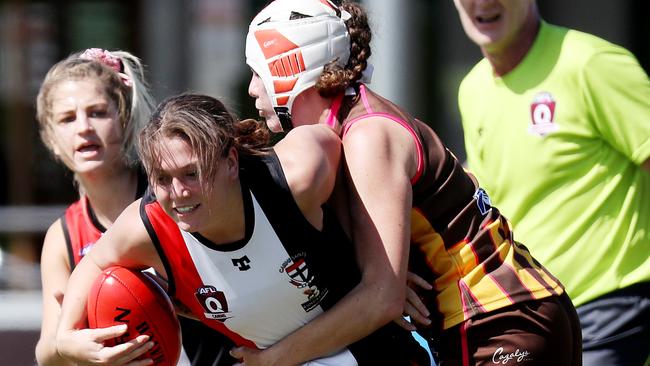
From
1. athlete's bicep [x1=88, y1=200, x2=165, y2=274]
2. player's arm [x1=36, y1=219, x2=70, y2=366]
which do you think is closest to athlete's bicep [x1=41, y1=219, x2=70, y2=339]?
player's arm [x1=36, y1=219, x2=70, y2=366]

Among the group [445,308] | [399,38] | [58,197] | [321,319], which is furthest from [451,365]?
[58,197]

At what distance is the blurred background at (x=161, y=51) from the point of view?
1079 cm

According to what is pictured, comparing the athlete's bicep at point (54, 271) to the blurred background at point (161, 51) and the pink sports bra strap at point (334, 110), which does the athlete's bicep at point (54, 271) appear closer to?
the pink sports bra strap at point (334, 110)

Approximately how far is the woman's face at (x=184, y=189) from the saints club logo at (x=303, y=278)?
0.26 meters

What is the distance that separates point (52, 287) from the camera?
4156mm

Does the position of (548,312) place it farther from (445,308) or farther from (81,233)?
(81,233)

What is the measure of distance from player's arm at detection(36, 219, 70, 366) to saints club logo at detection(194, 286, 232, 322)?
730mm

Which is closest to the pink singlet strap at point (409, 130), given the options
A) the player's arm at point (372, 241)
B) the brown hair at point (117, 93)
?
the player's arm at point (372, 241)

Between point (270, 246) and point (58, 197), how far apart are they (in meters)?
8.42

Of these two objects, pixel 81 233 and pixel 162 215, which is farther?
pixel 81 233

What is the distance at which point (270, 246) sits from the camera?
10.8 ft

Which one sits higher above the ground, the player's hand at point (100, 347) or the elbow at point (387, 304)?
the elbow at point (387, 304)

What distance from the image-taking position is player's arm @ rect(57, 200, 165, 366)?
3328 millimetres

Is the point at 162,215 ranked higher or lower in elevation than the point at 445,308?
higher
